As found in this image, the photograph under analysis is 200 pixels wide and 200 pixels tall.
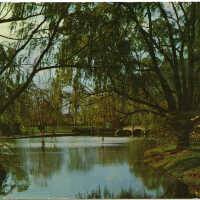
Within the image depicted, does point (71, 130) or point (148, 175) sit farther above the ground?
point (71, 130)

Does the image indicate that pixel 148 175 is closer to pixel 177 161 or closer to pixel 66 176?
pixel 177 161

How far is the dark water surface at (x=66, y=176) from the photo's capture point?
11.0 ft

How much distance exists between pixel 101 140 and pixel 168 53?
187 centimetres

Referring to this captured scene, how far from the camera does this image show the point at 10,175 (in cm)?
333

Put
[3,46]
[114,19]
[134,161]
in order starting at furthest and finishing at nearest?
[134,161]
[114,19]
[3,46]

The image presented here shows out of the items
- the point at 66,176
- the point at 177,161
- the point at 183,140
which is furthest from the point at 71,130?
the point at 177,161

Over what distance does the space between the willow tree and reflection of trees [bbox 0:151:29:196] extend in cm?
122

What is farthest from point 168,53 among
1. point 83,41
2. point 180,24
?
point 83,41

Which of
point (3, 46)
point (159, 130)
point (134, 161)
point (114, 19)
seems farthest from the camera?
point (134, 161)

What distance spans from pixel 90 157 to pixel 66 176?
1898 millimetres

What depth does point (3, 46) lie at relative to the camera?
3184 millimetres

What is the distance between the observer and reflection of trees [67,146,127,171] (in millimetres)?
4969

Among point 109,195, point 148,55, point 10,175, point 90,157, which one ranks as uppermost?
point 148,55

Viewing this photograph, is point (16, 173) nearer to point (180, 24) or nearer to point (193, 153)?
point (193, 153)
